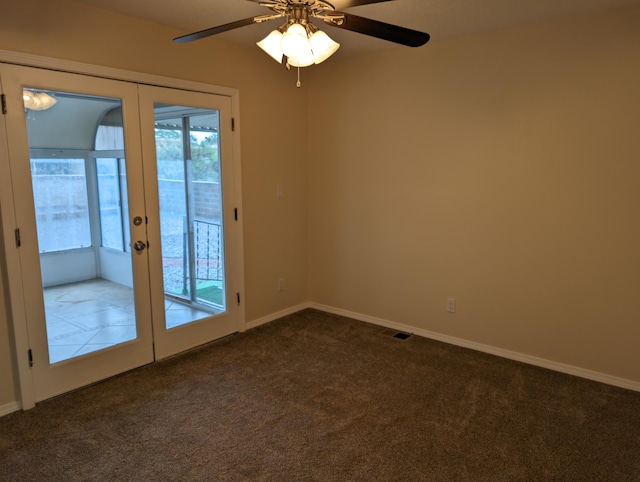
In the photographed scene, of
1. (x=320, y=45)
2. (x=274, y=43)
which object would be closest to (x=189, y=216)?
(x=274, y=43)

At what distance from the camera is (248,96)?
3855mm

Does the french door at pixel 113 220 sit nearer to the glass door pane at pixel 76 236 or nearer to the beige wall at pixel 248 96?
the glass door pane at pixel 76 236

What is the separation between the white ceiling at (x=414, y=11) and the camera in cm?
274

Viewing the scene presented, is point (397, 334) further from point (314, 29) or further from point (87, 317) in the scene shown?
point (314, 29)

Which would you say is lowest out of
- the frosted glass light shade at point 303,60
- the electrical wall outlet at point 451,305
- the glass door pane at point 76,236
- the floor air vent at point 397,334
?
the floor air vent at point 397,334

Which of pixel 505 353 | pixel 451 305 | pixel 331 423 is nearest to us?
pixel 331 423

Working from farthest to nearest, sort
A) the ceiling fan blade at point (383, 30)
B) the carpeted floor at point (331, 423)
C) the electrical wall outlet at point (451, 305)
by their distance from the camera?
the electrical wall outlet at point (451, 305), the carpeted floor at point (331, 423), the ceiling fan blade at point (383, 30)

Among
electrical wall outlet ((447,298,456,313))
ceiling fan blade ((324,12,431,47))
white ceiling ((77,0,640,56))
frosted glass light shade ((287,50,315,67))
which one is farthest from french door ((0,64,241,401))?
electrical wall outlet ((447,298,456,313))

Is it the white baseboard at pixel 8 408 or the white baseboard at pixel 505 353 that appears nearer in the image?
the white baseboard at pixel 8 408

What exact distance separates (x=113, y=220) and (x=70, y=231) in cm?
29

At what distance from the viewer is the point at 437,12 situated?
2891 mm

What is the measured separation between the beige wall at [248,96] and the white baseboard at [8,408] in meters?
0.02

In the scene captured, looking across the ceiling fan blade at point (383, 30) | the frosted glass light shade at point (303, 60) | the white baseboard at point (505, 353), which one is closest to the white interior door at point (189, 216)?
the white baseboard at point (505, 353)

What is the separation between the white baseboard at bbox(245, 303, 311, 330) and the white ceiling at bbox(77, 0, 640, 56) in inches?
98.3
